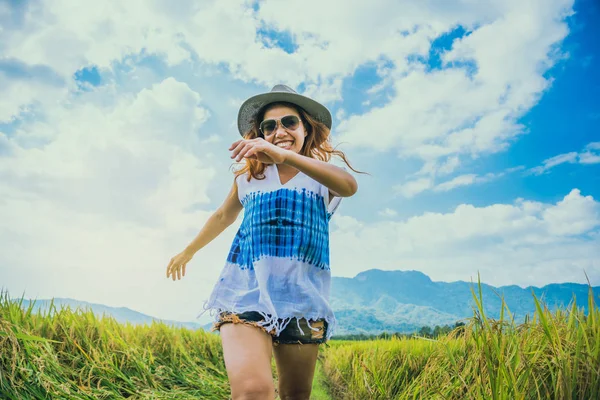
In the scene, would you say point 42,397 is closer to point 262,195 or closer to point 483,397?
point 262,195

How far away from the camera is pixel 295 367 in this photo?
2.22 metres

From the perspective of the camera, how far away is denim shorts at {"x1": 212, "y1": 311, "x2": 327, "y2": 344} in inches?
81.5

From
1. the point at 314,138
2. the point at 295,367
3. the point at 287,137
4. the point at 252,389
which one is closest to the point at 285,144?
the point at 287,137

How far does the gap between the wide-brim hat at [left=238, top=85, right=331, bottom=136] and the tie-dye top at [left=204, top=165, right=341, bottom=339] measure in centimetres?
48

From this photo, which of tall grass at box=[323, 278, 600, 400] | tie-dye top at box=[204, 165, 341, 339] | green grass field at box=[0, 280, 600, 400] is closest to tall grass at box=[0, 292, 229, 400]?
green grass field at box=[0, 280, 600, 400]

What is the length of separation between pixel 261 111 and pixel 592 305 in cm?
192

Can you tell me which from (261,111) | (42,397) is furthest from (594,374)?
(42,397)

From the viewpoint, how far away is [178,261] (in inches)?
115

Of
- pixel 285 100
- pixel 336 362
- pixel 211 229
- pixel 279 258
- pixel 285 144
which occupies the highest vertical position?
pixel 285 100

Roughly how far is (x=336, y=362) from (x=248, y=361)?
183 inches

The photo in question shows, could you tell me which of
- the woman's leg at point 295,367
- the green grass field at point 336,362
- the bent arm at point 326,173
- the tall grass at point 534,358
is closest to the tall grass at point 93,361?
the green grass field at point 336,362

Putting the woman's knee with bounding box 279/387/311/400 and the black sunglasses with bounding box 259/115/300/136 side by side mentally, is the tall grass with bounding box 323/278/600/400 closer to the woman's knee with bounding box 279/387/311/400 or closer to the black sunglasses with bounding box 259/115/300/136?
the woman's knee with bounding box 279/387/311/400

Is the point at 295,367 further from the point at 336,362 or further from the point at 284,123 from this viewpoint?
the point at 336,362

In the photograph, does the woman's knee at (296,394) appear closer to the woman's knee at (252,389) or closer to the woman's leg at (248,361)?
the woman's leg at (248,361)
